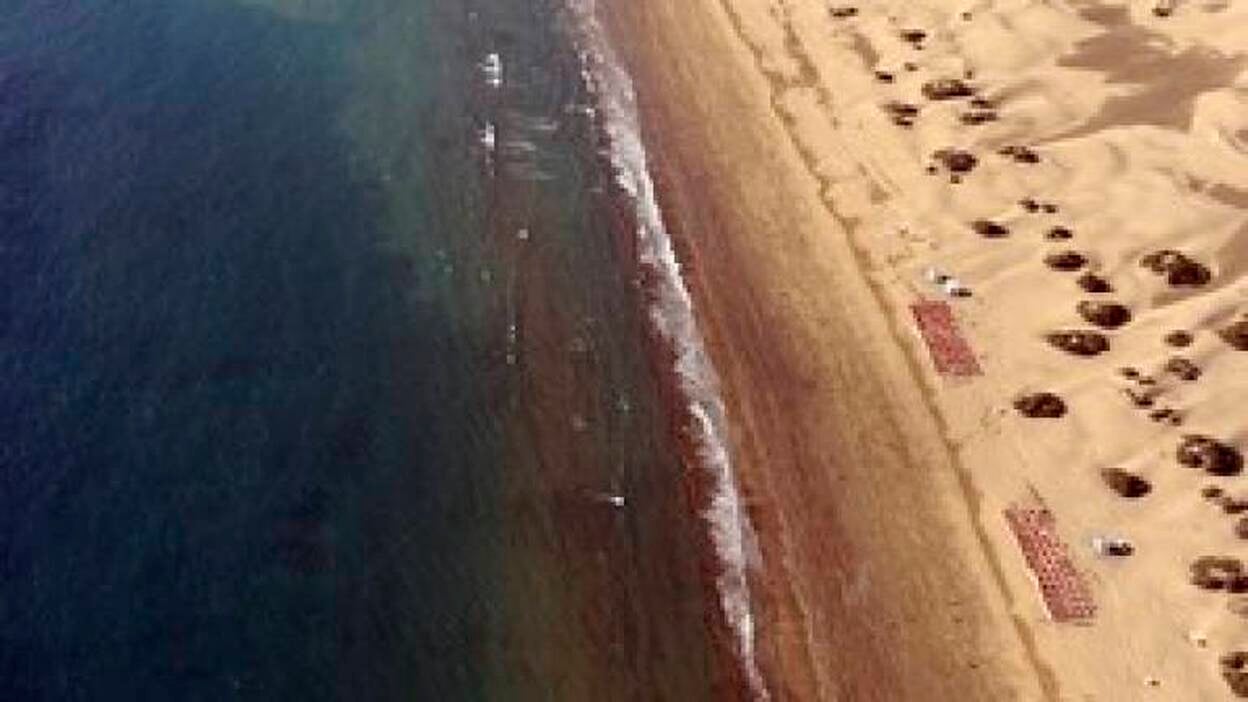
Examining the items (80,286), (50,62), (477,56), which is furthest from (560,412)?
(50,62)

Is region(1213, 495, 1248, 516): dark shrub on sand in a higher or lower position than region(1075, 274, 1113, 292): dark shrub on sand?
lower

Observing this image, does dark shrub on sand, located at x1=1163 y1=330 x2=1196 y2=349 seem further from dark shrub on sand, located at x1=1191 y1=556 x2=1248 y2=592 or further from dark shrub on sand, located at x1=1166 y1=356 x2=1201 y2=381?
dark shrub on sand, located at x1=1191 y1=556 x2=1248 y2=592

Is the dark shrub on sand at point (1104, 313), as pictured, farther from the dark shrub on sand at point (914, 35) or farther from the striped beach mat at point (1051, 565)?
the dark shrub on sand at point (914, 35)

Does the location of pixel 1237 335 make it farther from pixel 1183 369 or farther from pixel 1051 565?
pixel 1051 565

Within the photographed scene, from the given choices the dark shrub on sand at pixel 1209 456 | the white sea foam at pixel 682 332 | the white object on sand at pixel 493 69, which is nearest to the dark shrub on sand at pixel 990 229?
the white sea foam at pixel 682 332

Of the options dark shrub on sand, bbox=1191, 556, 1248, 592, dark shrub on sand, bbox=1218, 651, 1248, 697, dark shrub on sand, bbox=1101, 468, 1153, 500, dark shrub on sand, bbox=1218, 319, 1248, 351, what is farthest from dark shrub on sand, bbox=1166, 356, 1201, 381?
dark shrub on sand, bbox=1218, 651, 1248, 697
